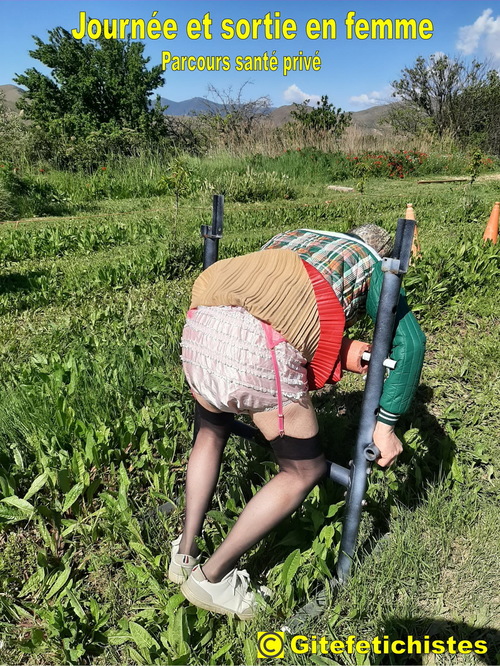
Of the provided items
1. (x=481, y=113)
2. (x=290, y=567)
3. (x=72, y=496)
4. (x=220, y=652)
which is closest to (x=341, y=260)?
(x=290, y=567)

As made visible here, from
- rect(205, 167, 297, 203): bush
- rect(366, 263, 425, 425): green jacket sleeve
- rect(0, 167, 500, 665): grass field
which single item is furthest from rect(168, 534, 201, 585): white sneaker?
rect(205, 167, 297, 203): bush

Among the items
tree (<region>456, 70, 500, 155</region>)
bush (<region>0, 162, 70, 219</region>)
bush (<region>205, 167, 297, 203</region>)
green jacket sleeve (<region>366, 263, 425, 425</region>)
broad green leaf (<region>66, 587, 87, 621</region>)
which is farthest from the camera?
tree (<region>456, 70, 500, 155</region>)

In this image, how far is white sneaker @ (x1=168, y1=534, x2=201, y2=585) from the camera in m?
1.80

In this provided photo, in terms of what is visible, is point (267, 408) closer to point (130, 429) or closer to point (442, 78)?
point (130, 429)

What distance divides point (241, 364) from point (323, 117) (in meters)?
20.8

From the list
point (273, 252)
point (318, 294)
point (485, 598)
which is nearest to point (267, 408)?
point (318, 294)

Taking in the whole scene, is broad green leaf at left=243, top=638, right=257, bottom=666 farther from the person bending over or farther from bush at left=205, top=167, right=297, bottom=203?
bush at left=205, top=167, right=297, bottom=203

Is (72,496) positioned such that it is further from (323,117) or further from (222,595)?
(323,117)

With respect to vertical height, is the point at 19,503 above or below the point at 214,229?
below

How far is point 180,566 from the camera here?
1.81 m

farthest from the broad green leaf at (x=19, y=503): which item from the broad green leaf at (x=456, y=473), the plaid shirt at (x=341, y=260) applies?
the broad green leaf at (x=456, y=473)

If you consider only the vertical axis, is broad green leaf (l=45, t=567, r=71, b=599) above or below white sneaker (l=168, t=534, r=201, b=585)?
below

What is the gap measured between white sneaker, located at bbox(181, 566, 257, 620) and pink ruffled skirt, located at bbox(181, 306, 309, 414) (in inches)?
24.5

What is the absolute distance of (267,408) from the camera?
149cm
